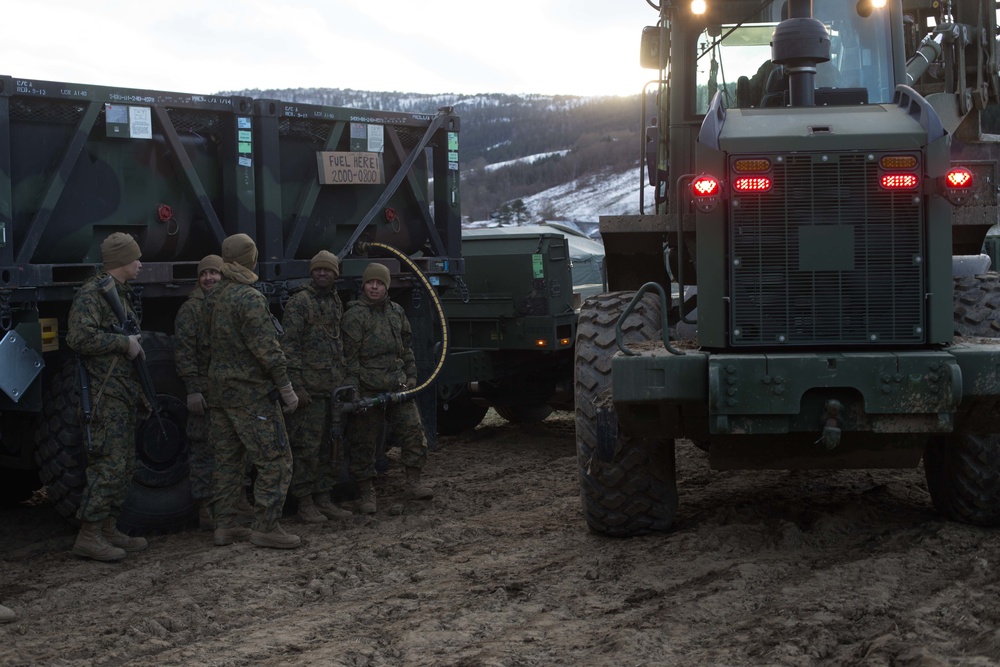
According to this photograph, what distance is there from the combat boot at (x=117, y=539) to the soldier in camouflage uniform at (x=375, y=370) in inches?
60.8

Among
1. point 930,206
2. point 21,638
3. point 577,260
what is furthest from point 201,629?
point 577,260

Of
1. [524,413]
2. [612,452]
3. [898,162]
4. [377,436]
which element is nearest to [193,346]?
[377,436]

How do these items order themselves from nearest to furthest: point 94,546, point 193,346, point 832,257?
point 832,257
point 94,546
point 193,346

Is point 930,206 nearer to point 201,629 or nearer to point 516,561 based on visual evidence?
point 516,561

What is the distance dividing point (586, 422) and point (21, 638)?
274 centimetres

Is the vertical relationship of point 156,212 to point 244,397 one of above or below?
above

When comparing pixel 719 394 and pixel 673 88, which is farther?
pixel 673 88

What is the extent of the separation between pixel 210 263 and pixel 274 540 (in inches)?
66.4

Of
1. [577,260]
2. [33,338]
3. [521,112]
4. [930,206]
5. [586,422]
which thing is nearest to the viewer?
→ [930,206]

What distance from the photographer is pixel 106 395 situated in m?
6.52

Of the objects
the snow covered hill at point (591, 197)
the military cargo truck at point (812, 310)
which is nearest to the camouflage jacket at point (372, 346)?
the military cargo truck at point (812, 310)

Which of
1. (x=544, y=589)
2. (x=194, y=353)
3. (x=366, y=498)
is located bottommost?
(x=544, y=589)

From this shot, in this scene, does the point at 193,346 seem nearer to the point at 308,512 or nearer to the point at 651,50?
the point at 308,512

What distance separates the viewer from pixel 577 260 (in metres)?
16.1
